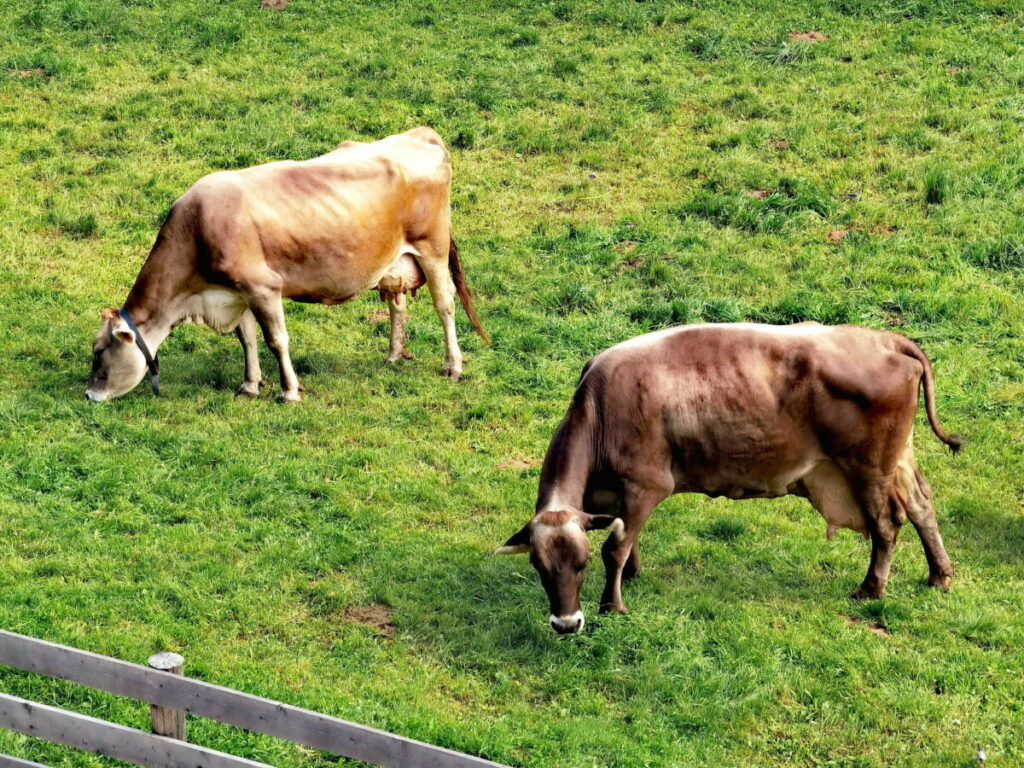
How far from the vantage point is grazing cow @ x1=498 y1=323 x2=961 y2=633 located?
9906 millimetres

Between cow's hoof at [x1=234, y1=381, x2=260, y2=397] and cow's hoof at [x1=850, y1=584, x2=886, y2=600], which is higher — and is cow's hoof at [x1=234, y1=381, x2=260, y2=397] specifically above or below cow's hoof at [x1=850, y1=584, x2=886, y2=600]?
above

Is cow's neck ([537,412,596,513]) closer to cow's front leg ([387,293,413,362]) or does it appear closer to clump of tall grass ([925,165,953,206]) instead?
cow's front leg ([387,293,413,362])

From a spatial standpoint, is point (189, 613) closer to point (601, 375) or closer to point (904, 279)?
point (601, 375)

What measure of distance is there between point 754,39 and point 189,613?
49.0 feet

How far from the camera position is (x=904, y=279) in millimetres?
15477

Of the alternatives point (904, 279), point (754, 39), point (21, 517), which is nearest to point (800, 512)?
point (904, 279)

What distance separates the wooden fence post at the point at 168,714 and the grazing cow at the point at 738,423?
10.8 ft

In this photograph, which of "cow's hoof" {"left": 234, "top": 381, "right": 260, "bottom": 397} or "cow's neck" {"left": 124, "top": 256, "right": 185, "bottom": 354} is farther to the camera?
"cow's hoof" {"left": 234, "top": 381, "right": 260, "bottom": 397}

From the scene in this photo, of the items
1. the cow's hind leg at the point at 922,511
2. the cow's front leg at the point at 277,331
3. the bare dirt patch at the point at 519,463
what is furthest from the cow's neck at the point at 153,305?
the cow's hind leg at the point at 922,511

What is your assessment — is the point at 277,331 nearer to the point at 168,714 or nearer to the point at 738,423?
the point at 738,423

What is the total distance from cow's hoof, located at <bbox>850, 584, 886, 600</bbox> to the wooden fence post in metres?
5.35

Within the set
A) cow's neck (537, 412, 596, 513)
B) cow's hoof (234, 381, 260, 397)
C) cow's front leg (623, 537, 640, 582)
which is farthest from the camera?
cow's hoof (234, 381, 260, 397)

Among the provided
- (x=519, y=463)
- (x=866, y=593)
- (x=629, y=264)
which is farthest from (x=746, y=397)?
(x=629, y=264)

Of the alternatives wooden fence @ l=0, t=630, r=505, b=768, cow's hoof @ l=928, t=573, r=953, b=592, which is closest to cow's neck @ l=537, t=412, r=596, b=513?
cow's hoof @ l=928, t=573, r=953, b=592
